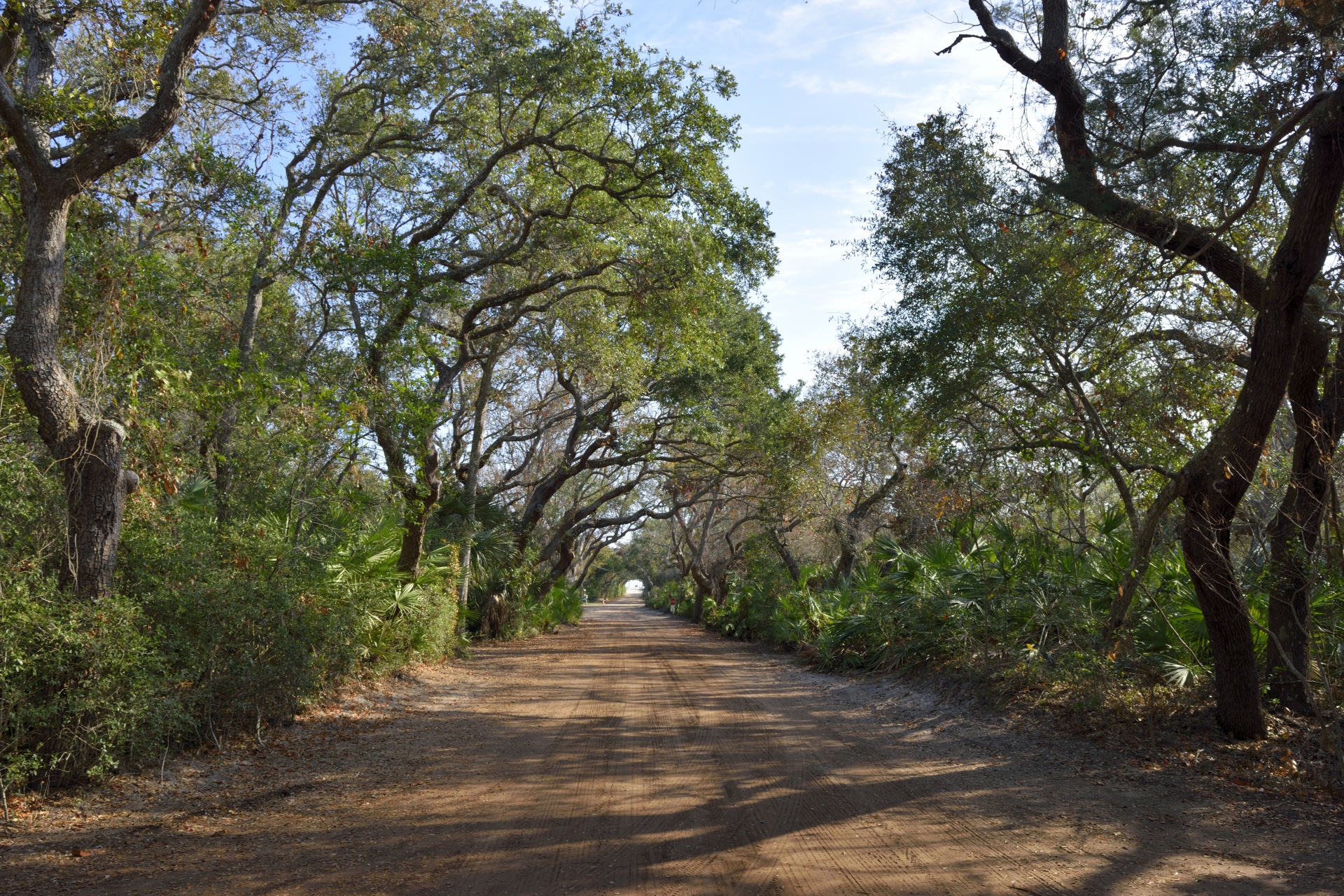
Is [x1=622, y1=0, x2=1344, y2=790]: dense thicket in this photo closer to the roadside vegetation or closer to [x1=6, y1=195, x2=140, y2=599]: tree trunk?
the roadside vegetation

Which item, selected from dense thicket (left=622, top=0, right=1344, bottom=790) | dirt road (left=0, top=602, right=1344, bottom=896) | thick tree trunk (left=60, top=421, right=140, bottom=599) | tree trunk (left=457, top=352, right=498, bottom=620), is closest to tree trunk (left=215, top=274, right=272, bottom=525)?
thick tree trunk (left=60, top=421, right=140, bottom=599)

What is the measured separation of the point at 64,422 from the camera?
6.68 metres

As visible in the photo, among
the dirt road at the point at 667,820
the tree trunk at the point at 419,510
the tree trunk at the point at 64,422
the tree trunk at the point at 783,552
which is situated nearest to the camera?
the dirt road at the point at 667,820

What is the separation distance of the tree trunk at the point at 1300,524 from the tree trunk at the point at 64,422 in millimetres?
9521

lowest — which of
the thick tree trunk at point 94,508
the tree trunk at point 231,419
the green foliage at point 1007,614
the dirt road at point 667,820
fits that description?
the dirt road at point 667,820

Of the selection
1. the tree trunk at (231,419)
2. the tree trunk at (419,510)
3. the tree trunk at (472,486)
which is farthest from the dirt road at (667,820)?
the tree trunk at (472,486)

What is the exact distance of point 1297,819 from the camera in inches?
222

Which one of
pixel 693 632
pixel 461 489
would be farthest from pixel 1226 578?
pixel 693 632

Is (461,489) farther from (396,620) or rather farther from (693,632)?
(693,632)

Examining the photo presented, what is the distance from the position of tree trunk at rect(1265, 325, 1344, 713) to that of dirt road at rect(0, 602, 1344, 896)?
6.26 feet

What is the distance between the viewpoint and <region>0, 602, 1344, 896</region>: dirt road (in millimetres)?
4566

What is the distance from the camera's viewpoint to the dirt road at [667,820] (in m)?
4.57

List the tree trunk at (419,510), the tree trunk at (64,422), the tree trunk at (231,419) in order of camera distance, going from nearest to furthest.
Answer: the tree trunk at (64,422), the tree trunk at (231,419), the tree trunk at (419,510)

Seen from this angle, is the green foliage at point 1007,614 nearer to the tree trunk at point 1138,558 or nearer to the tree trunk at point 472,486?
the tree trunk at point 1138,558
